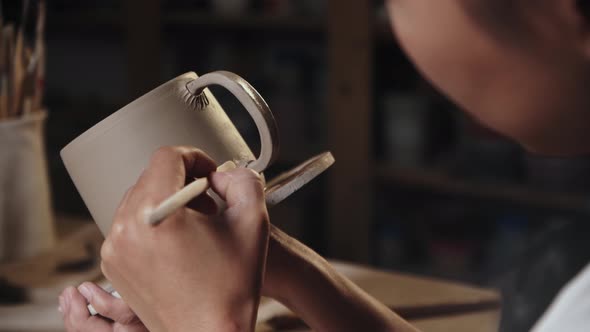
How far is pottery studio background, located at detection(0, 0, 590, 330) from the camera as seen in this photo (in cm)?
212

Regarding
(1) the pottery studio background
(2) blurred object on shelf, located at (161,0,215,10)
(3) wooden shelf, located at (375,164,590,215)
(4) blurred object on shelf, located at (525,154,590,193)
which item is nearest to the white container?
(1) the pottery studio background

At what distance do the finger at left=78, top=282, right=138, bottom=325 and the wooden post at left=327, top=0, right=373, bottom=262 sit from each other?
1.52m

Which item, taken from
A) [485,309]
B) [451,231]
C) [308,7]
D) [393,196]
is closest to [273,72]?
[308,7]

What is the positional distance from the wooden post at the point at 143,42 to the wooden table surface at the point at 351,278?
142 centimetres

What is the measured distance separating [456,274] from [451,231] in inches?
5.2

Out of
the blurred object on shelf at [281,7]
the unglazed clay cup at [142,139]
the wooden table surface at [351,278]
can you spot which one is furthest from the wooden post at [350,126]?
the unglazed clay cup at [142,139]

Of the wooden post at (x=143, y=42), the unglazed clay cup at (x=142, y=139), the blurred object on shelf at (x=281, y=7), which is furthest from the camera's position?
the wooden post at (x=143, y=42)

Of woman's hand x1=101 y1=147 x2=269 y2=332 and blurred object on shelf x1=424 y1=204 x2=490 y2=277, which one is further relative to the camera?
blurred object on shelf x1=424 y1=204 x2=490 y2=277

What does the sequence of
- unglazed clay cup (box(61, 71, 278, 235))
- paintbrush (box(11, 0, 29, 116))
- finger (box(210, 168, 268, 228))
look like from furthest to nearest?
paintbrush (box(11, 0, 29, 116)), unglazed clay cup (box(61, 71, 278, 235)), finger (box(210, 168, 268, 228))

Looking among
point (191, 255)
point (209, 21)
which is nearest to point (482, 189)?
point (209, 21)

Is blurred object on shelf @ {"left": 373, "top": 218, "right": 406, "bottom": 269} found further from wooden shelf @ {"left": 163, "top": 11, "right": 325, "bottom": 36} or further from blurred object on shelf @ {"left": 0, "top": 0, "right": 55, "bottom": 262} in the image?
blurred object on shelf @ {"left": 0, "top": 0, "right": 55, "bottom": 262}

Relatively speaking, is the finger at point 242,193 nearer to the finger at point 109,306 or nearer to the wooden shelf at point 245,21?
the finger at point 109,306

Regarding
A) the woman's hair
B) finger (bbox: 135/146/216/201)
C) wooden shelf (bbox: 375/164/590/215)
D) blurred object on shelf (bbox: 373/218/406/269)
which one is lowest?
blurred object on shelf (bbox: 373/218/406/269)

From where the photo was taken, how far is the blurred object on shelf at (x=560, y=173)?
6.52ft
